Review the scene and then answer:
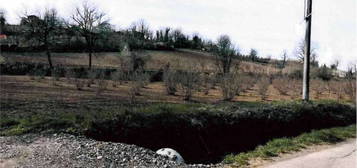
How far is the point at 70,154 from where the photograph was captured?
7.22m

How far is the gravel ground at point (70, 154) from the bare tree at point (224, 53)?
45606 millimetres

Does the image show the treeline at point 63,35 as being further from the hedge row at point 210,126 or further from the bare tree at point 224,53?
the hedge row at point 210,126

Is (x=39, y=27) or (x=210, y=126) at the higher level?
(x=39, y=27)

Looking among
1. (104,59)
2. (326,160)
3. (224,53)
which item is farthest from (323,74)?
(326,160)

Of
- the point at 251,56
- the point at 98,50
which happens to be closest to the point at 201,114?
the point at 98,50

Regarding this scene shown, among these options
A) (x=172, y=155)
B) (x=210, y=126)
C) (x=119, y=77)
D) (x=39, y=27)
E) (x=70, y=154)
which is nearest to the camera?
(x=70, y=154)

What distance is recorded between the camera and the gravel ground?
6786 mm

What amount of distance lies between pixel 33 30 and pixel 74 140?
37.9 meters

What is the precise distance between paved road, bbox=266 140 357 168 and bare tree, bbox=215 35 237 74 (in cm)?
4424

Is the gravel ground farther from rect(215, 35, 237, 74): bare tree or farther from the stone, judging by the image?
rect(215, 35, 237, 74): bare tree

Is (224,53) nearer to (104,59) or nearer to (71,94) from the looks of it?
(104,59)

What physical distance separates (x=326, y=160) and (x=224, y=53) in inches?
1891

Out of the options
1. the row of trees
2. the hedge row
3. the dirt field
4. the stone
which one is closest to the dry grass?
the row of trees

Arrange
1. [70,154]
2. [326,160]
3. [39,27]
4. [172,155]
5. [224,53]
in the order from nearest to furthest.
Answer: [70,154], [326,160], [172,155], [39,27], [224,53]
